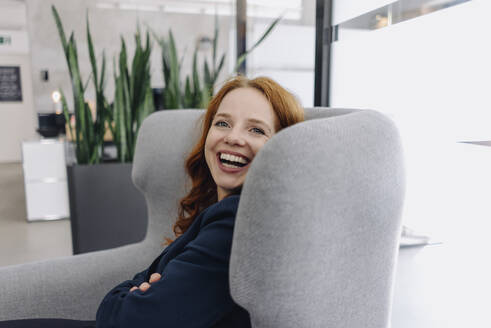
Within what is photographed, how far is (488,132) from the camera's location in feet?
2.99

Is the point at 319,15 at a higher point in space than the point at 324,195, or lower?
higher

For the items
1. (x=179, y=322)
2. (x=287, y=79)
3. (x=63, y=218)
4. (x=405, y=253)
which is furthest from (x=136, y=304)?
(x=63, y=218)

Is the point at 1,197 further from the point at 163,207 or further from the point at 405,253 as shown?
the point at 405,253

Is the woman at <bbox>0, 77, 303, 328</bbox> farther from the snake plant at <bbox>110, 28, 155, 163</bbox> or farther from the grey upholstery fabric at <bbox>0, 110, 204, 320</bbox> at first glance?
the snake plant at <bbox>110, 28, 155, 163</bbox>

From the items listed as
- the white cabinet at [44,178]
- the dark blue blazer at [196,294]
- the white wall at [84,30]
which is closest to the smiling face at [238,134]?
the dark blue blazer at [196,294]

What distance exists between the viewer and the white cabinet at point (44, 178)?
3268 mm

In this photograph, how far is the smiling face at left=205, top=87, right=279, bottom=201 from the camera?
840 mm

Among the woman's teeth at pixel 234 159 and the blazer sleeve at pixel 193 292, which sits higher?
the woman's teeth at pixel 234 159

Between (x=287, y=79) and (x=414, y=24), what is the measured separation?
93 cm

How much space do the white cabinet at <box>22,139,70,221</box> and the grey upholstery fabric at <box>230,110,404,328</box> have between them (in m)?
3.19

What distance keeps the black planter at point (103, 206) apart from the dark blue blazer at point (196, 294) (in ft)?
4.38

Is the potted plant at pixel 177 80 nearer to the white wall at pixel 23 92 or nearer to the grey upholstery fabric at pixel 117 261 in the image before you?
the grey upholstery fabric at pixel 117 261

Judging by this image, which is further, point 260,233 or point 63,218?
point 63,218

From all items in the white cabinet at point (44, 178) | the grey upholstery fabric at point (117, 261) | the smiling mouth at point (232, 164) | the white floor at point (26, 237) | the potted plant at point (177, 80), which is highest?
the potted plant at point (177, 80)
